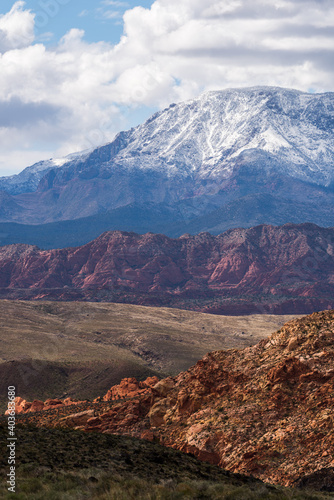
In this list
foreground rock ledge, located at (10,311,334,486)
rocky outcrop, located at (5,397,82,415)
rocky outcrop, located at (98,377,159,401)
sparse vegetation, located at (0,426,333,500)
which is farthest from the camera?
rocky outcrop, located at (5,397,82,415)

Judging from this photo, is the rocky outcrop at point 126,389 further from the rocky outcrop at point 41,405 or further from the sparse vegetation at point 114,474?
the sparse vegetation at point 114,474

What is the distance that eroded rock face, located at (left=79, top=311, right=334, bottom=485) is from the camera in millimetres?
35750

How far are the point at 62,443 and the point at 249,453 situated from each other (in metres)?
10.0

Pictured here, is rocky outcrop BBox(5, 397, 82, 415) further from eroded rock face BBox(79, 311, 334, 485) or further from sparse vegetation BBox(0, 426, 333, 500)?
sparse vegetation BBox(0, 426, 333, 500)

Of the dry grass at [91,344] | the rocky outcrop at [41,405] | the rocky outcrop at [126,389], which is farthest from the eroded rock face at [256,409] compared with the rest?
the dry grass at [91,344]

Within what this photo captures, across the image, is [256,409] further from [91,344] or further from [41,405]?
[91,344]

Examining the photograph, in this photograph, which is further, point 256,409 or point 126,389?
point 126,389

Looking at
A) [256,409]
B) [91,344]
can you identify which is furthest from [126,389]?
[91,344]

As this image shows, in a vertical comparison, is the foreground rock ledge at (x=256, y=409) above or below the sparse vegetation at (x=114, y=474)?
above

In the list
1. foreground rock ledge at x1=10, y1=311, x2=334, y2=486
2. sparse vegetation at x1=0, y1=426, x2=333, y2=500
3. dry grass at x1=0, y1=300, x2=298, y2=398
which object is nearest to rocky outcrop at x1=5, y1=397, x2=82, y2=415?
foreground rock ledge at x1=10, y1=311, x2=334, y2=486

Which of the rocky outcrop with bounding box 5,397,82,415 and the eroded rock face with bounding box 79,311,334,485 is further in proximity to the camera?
the rocky outcrop with bounding box 5,397,82,415

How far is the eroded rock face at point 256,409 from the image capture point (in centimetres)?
3575

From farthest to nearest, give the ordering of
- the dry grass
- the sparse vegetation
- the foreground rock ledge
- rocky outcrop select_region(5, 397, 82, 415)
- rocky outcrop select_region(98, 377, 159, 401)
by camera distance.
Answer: the dry grass → rocky outcrop select_region(5, 397, 82, 415) → rocky outcrop select_region(98, 377, 159, 401) → the foreground rock ledge → the sparse vegetation

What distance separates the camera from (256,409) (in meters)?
39.9
